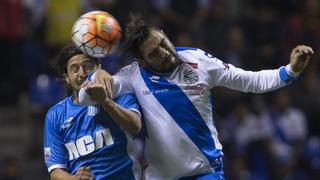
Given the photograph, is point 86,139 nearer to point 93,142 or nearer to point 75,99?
point 93,142

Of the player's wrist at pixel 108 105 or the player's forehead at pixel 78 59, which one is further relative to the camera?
the player's forehead at pixel 78 59

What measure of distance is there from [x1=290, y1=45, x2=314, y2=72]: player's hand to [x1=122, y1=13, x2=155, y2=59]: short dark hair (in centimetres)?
122

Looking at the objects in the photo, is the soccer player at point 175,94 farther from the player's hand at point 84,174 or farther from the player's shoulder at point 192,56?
the player's hand at point 84,174

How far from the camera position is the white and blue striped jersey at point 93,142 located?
24.1 ft

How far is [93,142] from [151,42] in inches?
36.7

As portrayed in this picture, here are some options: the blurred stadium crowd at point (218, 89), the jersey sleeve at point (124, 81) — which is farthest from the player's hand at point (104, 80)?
→ the blurred stadium crowd at point (218, 89)

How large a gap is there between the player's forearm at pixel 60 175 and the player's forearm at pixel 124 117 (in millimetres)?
644

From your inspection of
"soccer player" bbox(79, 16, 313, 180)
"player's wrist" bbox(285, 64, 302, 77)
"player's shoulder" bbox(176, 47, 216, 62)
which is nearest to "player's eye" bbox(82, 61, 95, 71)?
"soccer player" bbox(79, 16, 313, 180)


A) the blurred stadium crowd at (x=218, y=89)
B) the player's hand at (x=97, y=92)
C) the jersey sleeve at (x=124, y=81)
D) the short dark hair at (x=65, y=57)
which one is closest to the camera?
the player's hand at (x=97, y=92)

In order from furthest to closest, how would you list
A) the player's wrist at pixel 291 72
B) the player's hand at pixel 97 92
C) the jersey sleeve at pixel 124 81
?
the jersey sleeve at pixel 124 81 < the player's wrist at pixel 291 72 < the player's hand at pixel 97 92

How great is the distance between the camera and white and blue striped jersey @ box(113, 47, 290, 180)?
746 centimetres

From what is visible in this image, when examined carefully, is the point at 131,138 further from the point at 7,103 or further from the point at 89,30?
the point at 7,103

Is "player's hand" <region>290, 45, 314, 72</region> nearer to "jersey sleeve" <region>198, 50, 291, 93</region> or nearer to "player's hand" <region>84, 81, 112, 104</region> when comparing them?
"jersey sleeve" <region>198, 50, 291, 93</region>

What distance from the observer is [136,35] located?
7508 mm
